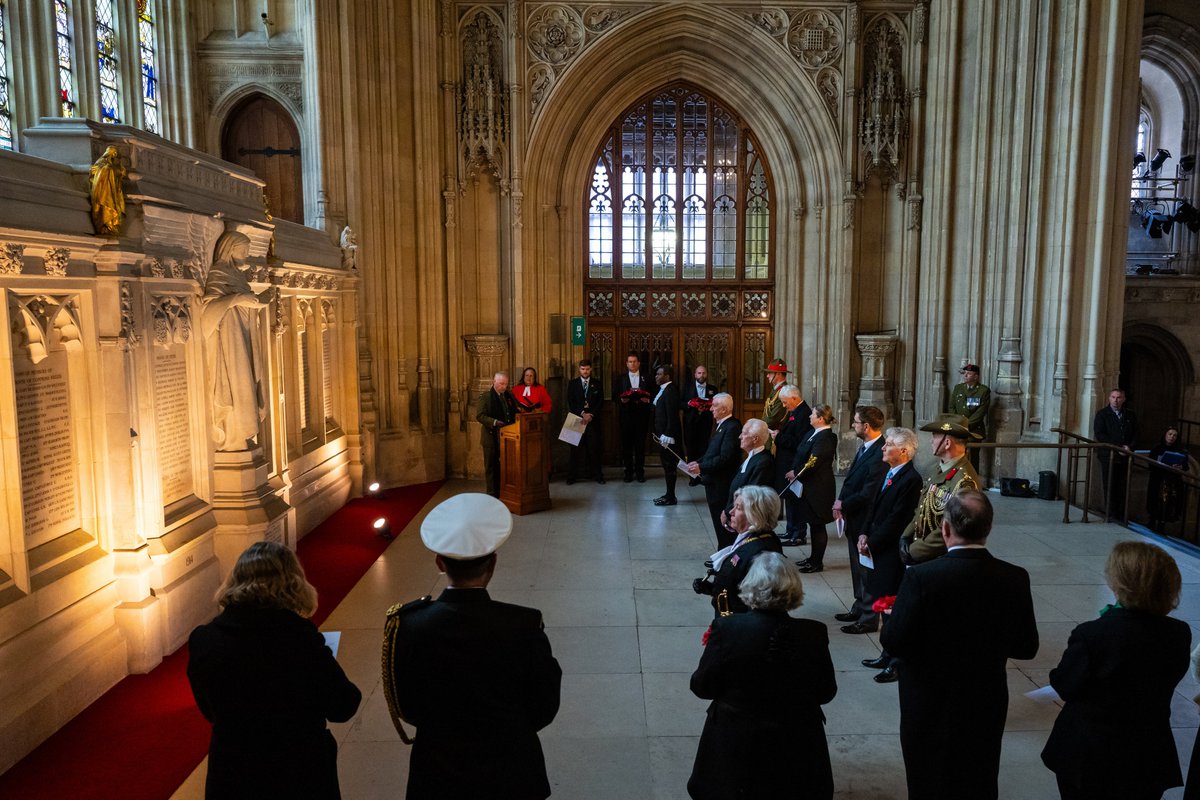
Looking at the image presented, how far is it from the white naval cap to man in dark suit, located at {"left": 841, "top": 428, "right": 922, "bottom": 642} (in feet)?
9.84

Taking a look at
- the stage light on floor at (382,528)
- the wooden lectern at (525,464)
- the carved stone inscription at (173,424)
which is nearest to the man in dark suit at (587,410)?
the wooden lectern at (525,464)

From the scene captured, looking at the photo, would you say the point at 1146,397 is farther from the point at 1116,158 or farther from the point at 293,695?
the point at 293,695

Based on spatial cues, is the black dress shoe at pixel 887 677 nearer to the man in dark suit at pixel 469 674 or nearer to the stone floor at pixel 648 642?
the stone floor at pixel 648 642

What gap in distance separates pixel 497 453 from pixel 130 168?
521 cm

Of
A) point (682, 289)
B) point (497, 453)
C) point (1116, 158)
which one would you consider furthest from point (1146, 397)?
point (497, 453)

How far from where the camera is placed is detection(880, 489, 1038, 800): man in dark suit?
9.88 feet

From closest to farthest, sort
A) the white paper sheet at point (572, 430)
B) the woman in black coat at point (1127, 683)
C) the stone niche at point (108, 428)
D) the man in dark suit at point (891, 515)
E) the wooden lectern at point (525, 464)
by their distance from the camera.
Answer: the woman in black coat at point (1127, 683)
the stone niche at point (108, 428)
the man in dark suit at point (891, 515)
the wooden lectern at point (525, 464)
the white paper sheet at point (572, 430)

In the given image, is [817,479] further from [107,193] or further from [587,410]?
[107,193]

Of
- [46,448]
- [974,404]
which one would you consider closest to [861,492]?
[46,448]

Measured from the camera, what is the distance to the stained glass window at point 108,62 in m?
8.48

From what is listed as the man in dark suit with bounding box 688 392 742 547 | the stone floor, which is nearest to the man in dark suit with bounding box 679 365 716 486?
the stone floor

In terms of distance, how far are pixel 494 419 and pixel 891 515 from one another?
17.2 ft

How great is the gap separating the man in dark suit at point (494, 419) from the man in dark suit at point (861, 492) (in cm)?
444

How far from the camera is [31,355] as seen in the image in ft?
13.9
